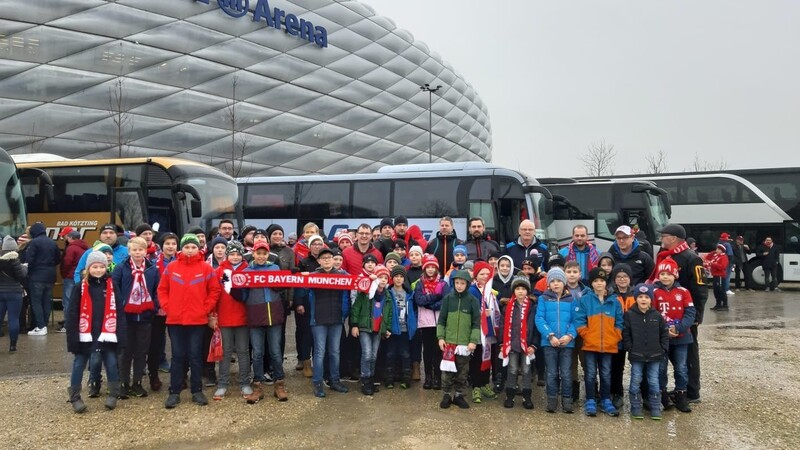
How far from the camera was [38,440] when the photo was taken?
4.31 m

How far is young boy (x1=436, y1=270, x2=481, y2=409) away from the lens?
530cm

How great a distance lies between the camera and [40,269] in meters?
8.62

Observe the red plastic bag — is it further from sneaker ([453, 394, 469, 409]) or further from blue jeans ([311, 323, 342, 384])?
sneaker ([453, 394, 469, 409])

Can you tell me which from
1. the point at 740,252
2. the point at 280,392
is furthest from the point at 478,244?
the point at 740,252

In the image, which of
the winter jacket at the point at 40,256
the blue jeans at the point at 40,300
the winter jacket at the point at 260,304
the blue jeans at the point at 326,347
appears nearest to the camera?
the winter jacket at the point at 260,304

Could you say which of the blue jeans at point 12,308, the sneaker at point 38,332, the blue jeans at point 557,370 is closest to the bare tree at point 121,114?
the sneaker at point 38,332

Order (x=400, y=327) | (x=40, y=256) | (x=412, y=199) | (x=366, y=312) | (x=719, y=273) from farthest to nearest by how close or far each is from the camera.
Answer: (x=412, y=199)
(x=719, y=273)
(x=40, y=256)
(x=400, y=327)
(x=366, y=312)

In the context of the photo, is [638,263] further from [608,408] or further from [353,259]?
[353,259]

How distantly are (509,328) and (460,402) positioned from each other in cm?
84

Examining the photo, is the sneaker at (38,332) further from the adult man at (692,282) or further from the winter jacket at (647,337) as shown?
the adult man at (692,282)

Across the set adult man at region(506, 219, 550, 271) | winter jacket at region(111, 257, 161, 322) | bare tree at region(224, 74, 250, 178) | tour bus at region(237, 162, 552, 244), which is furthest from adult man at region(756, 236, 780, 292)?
bare tree at region(224, 74, 250, 178)

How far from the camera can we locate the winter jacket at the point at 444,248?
741 centimetres

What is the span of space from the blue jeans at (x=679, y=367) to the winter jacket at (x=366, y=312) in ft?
8.81

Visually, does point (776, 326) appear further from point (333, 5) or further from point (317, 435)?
point (333, 5)
